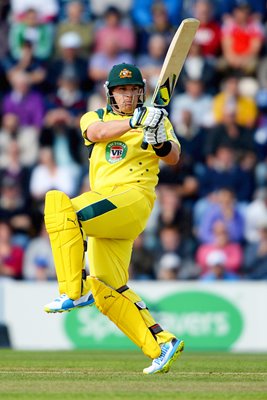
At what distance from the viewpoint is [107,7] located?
1384cm

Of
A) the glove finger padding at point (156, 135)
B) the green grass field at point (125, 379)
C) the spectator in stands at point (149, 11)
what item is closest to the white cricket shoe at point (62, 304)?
the green grass field at point (125, 379)

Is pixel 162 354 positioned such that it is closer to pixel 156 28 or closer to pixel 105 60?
pixel 105 60

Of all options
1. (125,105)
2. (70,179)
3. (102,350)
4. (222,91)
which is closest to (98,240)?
(125,105)

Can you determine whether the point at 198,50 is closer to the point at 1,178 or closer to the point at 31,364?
the point at 1,178

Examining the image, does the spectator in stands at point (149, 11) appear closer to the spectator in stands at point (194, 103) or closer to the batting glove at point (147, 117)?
the spectator in stands at point (194, 103)

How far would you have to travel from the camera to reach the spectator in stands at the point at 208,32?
13.4 meters

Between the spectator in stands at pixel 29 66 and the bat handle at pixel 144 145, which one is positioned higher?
the spectator in stands at pixel 29 66

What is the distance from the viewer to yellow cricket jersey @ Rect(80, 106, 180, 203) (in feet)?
21.6

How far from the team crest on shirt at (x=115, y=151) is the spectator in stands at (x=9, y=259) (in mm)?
5373

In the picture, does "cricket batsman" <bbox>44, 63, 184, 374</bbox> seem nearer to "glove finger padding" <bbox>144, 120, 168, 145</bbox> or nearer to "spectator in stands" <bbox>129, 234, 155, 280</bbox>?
"glove finger padding" <bbox>144, 120, 168, 145</bbox>

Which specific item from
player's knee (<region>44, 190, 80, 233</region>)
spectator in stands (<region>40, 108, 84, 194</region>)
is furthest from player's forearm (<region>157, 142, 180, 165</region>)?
spectator in stands (<region>40, 108, 84, 194</region>)

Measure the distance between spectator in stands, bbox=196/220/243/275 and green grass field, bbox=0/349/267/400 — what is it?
3.42m

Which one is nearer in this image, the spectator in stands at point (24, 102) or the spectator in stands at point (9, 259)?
the spectator in stands at point (9, 259)

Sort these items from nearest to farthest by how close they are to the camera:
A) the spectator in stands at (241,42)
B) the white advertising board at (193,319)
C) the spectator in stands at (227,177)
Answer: the white advertising board at (193,319)
the spectator in stands at (227,177)
the spectator in stands at (241,42)
